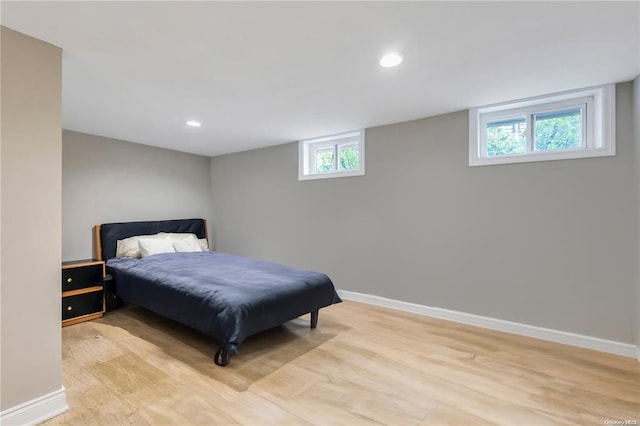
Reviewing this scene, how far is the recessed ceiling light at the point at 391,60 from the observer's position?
1.93m

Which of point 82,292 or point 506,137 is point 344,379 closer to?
point 506,137

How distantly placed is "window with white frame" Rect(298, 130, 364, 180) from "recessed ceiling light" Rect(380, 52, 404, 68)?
1.66 meters

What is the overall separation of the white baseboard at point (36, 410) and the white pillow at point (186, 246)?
8.58ft

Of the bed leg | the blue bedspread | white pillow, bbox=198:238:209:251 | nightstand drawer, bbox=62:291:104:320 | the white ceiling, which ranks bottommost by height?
the bed leg

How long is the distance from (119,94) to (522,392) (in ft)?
12.3

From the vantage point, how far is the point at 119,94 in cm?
253

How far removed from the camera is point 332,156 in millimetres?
4191

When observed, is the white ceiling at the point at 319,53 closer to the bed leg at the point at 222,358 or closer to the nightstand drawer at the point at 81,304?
the nightstand drawer at the point at 81,304

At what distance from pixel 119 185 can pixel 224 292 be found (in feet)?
9.53

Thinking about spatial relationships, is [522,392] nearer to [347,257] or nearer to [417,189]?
[417,189]

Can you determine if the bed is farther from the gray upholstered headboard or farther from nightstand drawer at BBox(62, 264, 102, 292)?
nightstand drawer at BBox(62, 264, 102, 292)

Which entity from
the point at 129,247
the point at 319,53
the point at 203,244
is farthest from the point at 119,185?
the point at 319,53

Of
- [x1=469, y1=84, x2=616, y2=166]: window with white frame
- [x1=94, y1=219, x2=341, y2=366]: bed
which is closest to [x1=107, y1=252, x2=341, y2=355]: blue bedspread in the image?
[x1=94, y1=219, x2=341, y2=366]: bed

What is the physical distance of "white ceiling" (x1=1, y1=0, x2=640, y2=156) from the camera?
1.50 metres
